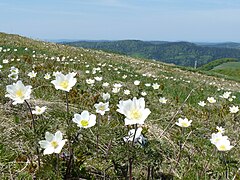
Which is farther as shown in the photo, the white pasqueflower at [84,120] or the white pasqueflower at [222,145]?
the white pasqueflower at [222,145]

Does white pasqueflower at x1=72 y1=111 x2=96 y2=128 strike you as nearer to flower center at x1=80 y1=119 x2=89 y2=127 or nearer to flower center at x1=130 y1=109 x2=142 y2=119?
flower center at x1=80 y1=119 x2=89 y2=127

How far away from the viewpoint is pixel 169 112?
7.97 meters

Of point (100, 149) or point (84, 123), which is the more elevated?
point (84, 123)

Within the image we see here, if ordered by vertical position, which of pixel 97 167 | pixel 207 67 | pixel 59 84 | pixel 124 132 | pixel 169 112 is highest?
pixel 59 84

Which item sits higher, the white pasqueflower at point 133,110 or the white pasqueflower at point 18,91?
the white pasqueflower at point 18,91

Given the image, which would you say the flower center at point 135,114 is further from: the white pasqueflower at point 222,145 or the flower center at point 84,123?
the white pasqueflower at point 222,145

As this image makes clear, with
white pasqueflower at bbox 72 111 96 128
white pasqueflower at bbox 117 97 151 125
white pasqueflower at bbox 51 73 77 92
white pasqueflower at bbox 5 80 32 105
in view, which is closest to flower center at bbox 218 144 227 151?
white pasqueflower at bbox 117 97 151 125

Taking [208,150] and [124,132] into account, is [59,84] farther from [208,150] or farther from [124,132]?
[208,150]

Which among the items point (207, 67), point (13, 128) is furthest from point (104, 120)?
A: point (207, 67)

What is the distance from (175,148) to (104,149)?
1193 mm

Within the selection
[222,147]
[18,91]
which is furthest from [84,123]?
[222,147]

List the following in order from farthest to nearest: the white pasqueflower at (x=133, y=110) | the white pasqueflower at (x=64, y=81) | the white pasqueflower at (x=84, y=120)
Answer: the white pasqueflower at (x=64, y=81) → the white pasqueflower at (x=84, y=120) → the white pasqueflower at (x=133, y=110)

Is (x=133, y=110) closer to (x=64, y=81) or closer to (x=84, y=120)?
(x=84, y=120)

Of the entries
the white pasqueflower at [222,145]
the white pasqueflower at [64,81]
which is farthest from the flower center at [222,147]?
the white pasqueflower at [64,81]
